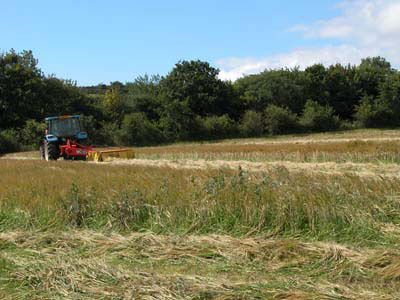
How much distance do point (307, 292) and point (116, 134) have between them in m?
39.4

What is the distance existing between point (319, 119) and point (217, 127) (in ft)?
38.3

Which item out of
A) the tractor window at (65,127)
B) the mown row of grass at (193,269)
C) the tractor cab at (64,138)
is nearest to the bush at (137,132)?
the tractor cab at (64,138)

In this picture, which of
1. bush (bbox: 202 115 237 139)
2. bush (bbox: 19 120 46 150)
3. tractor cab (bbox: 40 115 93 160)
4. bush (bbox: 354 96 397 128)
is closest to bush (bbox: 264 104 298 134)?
bush (bbox: 202 115 237 139)

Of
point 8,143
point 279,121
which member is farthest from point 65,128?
point 279,121

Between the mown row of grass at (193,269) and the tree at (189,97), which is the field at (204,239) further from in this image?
the tree at (189,97)

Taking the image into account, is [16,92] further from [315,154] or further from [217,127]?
[315,154]

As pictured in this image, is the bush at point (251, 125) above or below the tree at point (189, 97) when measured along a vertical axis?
below

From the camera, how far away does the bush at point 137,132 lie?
42531mm

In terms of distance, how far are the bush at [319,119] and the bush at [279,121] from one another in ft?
3.98

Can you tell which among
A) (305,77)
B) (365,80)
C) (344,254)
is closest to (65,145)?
(344,254)

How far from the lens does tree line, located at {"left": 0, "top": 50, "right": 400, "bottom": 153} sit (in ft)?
137

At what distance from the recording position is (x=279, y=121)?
157ft

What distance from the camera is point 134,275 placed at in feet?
15.3

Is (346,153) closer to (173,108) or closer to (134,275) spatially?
(134,275)
